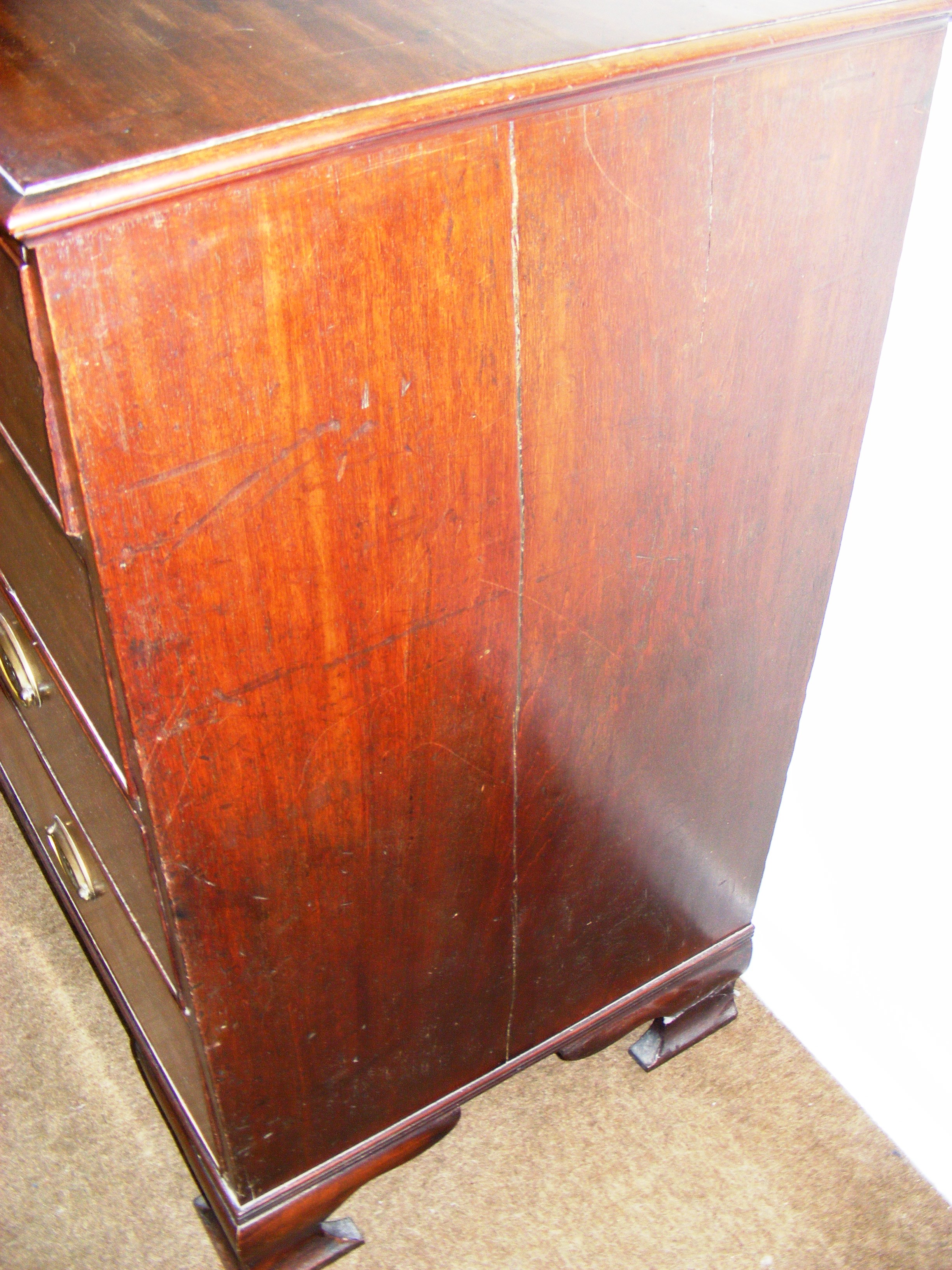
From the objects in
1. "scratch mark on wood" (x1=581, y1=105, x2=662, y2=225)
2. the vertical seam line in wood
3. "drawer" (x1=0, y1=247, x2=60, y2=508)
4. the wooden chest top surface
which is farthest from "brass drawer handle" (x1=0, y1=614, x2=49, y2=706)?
"scratch mark on wood" (x1=581, y1=105, x2=662, y2=225)

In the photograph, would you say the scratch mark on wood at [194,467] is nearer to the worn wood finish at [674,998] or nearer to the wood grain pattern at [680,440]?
the wood grain pattern at [680,440]

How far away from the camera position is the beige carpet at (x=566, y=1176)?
1249 millimetres

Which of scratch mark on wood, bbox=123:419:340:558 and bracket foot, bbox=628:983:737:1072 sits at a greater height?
scratch mark on wood, bbox=123:419:340:558

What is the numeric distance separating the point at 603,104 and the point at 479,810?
0.55 metres

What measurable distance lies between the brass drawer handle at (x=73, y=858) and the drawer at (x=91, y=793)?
0.14ft

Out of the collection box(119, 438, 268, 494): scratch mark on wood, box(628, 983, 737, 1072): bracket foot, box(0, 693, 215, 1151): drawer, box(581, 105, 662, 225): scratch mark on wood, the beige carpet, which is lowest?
the beige carpet

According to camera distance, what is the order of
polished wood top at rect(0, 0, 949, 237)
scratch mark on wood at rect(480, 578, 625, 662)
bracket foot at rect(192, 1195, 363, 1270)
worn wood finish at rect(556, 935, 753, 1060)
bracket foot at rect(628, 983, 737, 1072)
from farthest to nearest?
bracket foot at rect(628, 983, 737, 1072) → worn wood finish at rect(556, 935, 753, 1060) → bracket foot at rect(192, 1195, 363, 1270) → scratch mark on wood at rect(480, 578, 625, 662) → polished wood top at rect(0, 0, 949, 237)

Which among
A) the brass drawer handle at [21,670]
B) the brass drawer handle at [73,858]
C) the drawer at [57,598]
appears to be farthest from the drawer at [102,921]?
the drawer at [57,598]

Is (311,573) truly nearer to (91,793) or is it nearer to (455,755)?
(455,755)

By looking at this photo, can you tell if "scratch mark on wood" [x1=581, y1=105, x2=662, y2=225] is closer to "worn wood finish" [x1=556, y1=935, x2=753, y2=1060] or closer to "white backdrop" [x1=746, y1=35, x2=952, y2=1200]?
"white backdrop" [x1=746, y1=35, x2=952, y2=1200]

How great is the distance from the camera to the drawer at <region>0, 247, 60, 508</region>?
633 mm

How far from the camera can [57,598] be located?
863 millimetres

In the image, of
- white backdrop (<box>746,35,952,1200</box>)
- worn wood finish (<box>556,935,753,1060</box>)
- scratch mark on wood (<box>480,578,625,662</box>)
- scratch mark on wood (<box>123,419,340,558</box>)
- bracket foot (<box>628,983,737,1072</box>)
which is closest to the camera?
scratch mark on wood (<box>123,419,340,558</box>)

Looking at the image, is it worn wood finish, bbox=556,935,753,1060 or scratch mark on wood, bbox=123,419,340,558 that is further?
worn wood finish, bbox=556,935,753,1060
